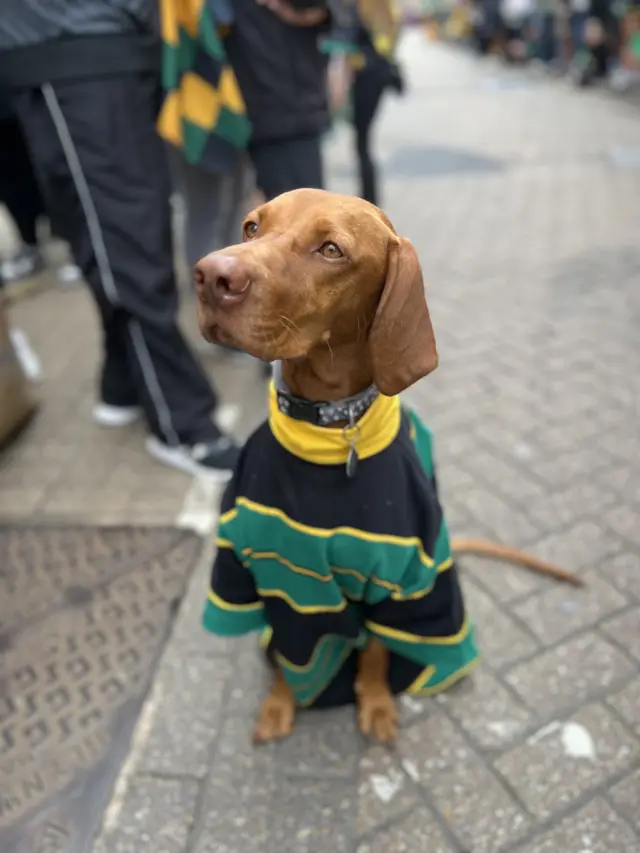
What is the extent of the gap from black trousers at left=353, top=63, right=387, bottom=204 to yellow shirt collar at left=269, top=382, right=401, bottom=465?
135 inches

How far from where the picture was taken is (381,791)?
1850 mm

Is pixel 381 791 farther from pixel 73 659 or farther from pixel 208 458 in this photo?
pixel 208 458

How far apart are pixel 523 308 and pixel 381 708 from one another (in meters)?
3.14

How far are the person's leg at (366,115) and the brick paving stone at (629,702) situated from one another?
139 inches

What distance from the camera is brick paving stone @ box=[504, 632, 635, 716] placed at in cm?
206

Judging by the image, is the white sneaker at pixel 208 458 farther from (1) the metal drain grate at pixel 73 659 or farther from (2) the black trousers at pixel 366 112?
(2) the black trousers at pixel 366 112

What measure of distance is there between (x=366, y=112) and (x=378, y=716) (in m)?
4.00

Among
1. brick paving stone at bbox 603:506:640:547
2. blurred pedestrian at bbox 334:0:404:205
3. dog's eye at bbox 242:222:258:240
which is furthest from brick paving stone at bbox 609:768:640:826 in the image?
blurred pedestrian at bbox 334:0:404:205

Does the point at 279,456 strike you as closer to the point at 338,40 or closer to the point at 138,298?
the point at 138,298

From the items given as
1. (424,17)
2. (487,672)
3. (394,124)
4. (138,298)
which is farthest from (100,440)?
(424,17)

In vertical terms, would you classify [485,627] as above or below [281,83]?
below

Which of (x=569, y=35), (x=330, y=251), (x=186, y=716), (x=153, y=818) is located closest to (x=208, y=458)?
(x=186, y=716)

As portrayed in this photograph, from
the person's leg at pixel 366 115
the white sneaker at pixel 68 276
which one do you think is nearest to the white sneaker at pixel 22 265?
the white sneaker at pixel 68 276

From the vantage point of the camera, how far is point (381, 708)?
2000mm
